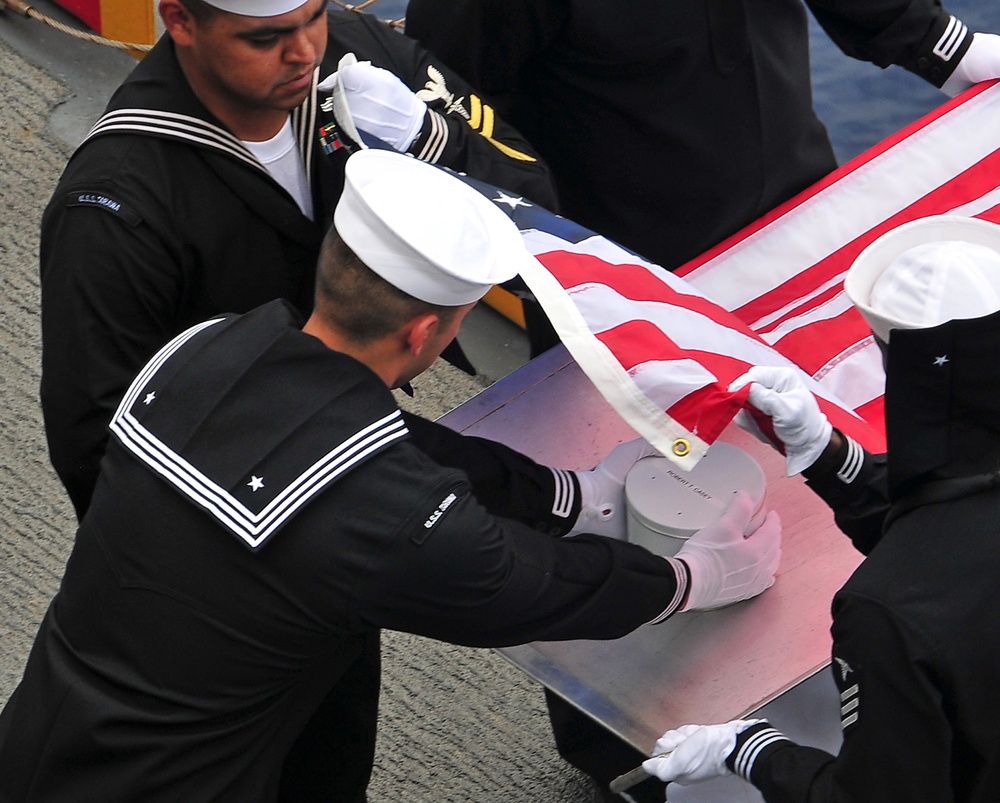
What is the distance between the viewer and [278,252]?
2162mm

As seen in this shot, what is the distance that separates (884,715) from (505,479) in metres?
0.72

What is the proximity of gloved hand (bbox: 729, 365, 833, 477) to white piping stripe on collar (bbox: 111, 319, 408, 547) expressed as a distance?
52 cm

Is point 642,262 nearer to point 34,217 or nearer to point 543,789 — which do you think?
point 543,789

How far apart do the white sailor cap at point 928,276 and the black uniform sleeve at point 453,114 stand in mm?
691

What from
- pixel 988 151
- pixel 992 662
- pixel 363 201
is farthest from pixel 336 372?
pixel 988 151

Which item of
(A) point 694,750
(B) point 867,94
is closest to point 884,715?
(A) point 694,750

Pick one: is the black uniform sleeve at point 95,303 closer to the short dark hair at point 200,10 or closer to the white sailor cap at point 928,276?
the short dark hair at point 200,10

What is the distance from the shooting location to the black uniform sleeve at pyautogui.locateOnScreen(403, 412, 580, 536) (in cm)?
206

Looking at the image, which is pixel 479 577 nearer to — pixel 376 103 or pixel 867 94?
pixel 376 103

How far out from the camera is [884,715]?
154 cm

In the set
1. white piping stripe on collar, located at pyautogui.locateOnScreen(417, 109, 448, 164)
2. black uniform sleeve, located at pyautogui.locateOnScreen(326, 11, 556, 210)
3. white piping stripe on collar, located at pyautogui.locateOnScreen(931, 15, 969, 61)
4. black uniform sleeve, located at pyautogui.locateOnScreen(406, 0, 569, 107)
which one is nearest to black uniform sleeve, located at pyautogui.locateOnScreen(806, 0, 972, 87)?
white piping stripe on collar, located at pyautogui.locateOnScreen(931, 15, 969, 61)

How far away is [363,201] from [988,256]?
785 mm

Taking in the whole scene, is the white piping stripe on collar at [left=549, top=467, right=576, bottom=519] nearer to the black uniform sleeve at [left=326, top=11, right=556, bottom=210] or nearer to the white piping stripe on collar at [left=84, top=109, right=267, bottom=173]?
the black uniform sleeve at [left=326, top=11, right=556, bottom=210]

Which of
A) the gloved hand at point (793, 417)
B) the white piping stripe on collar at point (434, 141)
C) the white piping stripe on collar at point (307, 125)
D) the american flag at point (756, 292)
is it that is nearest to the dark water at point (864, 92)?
the american flag at point (756, 292)
